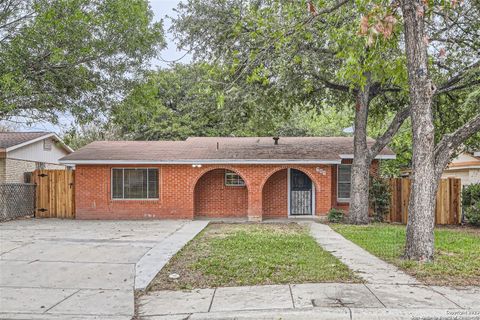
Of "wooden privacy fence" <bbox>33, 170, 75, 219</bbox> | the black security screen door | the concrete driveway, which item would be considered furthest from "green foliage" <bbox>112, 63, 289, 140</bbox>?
the concrete driveway

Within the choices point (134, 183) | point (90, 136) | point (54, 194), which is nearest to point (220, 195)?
point (134, 183)

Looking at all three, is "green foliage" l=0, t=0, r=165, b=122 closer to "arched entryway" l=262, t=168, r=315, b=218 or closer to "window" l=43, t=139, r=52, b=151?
"window" l=43, t=139, r=52, b=151

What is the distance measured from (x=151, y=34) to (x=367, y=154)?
8.83 m

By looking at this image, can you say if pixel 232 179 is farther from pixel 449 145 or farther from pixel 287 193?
pixel 449 145

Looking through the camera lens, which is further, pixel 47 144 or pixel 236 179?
pixel 47 144

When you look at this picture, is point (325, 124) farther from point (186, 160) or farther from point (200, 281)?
point (200, 281)

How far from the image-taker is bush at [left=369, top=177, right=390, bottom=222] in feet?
55.5

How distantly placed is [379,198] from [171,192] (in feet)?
26.4

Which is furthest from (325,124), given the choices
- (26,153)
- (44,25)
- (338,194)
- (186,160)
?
(44,25)

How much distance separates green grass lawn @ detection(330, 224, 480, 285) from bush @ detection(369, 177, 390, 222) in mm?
2988

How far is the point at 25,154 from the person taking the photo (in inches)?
748

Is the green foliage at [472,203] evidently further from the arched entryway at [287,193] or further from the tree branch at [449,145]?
the tree branch at [449,145]

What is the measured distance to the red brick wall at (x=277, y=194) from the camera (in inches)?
722

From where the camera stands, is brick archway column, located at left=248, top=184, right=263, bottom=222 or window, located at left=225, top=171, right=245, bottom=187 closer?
brick archway column, located at left=248, top=184, right=263, bottom=222
